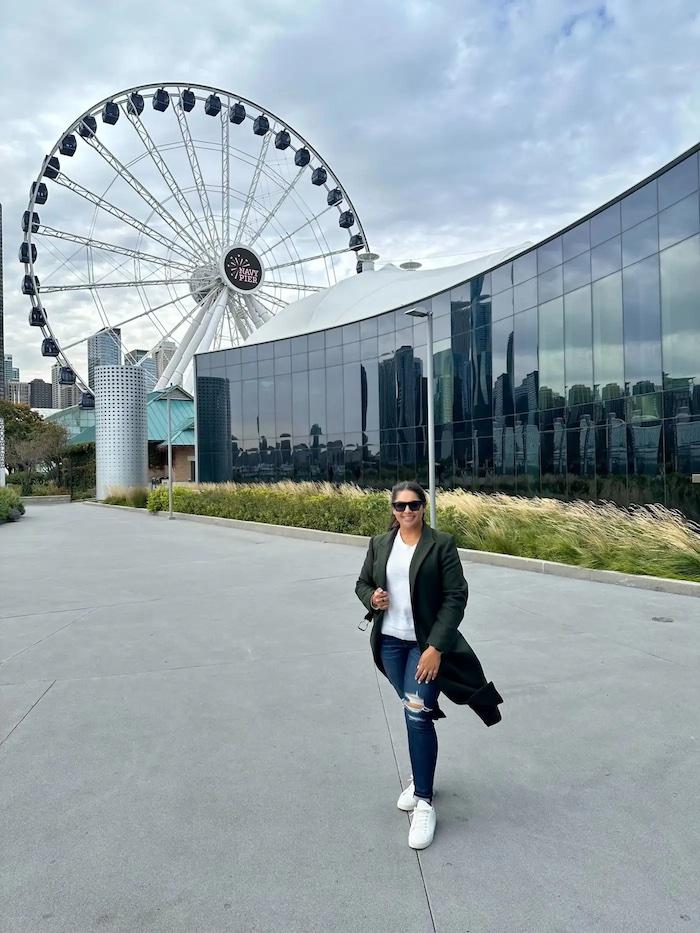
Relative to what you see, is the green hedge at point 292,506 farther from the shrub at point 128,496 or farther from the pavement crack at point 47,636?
the pavement crack at point 47,636

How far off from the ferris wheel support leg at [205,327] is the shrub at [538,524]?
2361 centimetres

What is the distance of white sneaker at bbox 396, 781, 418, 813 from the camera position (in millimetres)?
3365

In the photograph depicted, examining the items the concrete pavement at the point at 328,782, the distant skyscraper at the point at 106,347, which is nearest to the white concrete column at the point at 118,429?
the distant skyscraper at the point at 106,347

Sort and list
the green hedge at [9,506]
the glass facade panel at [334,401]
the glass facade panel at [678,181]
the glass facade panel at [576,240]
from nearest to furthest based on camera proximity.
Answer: the glass facade panel at [678,181], the glass facade panel at [576,240], the green hedge at [9,506], the glass facade panel at [334,401]

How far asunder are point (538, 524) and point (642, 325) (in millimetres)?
5928

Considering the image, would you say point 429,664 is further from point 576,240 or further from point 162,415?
point 162,415

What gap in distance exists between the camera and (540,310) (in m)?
19.8

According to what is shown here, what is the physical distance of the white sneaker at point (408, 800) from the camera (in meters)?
3.37

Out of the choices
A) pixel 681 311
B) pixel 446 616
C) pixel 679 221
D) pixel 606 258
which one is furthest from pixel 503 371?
pixel 446 616

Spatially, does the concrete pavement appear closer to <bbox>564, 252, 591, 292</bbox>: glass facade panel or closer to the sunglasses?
the sunglasses

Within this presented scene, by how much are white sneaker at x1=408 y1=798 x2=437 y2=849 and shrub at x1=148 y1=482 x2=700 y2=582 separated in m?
7.57

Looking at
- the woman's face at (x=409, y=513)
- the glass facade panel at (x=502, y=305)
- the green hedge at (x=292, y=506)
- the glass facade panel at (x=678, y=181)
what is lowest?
the green hedge at (x=292, y=506)

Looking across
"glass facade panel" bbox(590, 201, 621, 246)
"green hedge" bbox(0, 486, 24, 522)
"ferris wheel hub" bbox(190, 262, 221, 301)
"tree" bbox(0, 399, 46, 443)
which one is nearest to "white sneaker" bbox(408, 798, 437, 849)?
"glass facade panel" bbox(590, 201, 621, 246)

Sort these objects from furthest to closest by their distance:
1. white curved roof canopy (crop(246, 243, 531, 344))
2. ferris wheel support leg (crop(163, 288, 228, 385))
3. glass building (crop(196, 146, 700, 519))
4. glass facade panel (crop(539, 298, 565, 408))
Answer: ferris wheel support leg (crop(163, 288, 228, 385)) < white curved roof canopy (crop(246, 243, 531, 344)) < glass facade panel (crop(539, 298, 565, 408)) < glass building (crop(196, 146, 700, 519))
